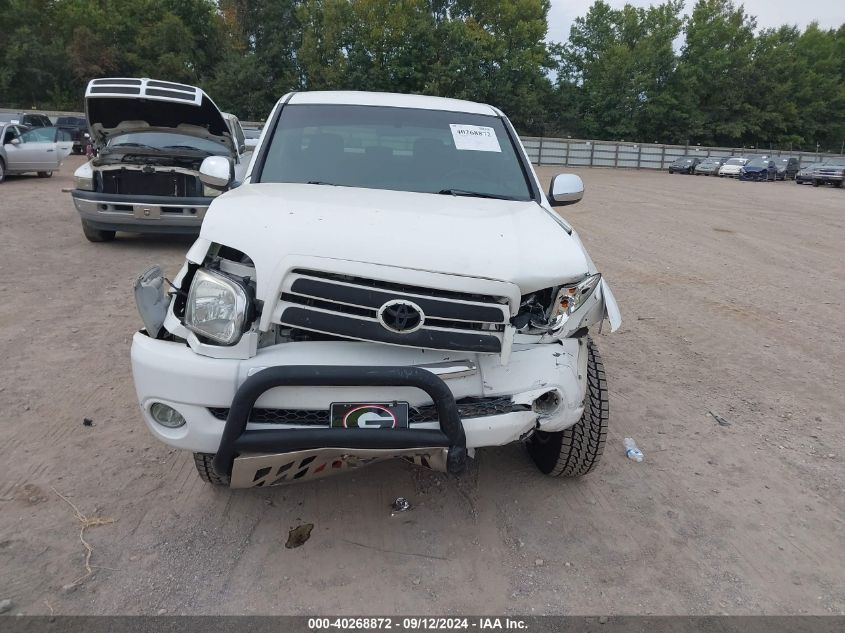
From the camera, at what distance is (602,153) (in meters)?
45.2

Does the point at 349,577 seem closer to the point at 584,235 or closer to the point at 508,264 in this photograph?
the point at 508,264

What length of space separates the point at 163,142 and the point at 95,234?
5.16ft

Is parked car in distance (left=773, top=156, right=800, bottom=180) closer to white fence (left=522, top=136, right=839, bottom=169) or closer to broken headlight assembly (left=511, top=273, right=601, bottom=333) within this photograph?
white fence (left=522, top=136, right=839, bottom=169)

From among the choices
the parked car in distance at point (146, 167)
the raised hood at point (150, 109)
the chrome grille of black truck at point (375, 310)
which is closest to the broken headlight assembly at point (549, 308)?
the chrome grille of black truck at point (375, 310)

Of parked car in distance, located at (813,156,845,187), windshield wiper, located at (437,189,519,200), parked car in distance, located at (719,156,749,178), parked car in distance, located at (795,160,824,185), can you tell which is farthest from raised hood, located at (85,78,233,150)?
parked car in distance, located at (719,156,749,178)

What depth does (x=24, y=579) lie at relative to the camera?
244 cm

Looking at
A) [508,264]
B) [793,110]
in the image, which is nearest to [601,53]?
[793,110]

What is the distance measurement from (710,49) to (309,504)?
211ft

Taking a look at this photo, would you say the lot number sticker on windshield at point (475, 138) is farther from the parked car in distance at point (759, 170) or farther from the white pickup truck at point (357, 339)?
the parked car in distance at point (759, 170)

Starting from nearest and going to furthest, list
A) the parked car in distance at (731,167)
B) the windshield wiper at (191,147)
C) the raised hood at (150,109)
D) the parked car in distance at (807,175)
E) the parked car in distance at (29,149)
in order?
→ 1. the raised hood at (150,109)
2. the windshield wiper at (191,147)
3. the parked car in distance at (29,149)
4. the parked car in distance at (807,175)
5. the parked car in distance at (731,167)

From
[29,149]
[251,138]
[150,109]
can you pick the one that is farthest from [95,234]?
[29,149]

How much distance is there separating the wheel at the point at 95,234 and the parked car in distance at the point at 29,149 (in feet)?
29.6

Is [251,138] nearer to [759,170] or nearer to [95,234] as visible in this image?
[95,234]

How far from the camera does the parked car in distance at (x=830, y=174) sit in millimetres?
32438
